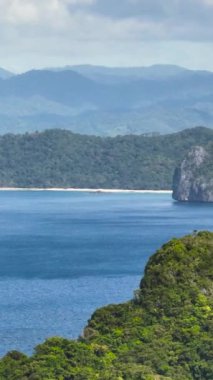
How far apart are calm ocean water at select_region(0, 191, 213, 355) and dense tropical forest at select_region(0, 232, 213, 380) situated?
9.54 m

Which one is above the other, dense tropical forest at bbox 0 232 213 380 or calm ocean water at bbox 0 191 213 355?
dense tropical forest at bbox 0 232 213 380

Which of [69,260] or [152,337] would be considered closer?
[152,337]

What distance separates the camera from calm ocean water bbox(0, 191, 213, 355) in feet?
245

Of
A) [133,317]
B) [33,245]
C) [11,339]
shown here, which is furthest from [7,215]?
[133,317]

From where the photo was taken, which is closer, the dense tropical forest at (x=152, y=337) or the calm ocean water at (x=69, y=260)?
the dense tropical forest at (x=152, y=337)

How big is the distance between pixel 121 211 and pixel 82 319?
119 m

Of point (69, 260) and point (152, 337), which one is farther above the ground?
point (152, 337)

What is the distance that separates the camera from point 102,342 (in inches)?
1950

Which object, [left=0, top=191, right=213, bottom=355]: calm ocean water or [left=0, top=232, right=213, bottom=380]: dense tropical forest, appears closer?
[left=0, top=232, right=213, bottom=380]: dense tropical forest

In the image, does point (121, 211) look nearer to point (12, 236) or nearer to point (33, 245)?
point (12, 236)

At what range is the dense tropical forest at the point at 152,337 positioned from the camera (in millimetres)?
44188

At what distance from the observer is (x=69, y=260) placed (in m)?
118

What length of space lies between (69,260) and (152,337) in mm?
67929

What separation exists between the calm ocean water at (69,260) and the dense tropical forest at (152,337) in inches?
375
